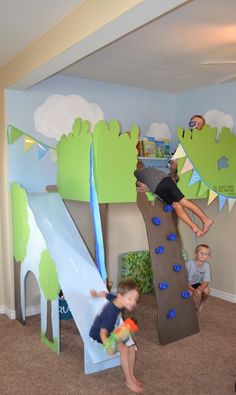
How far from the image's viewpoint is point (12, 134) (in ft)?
11.6

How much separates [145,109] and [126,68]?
93cm

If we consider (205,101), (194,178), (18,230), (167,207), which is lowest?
(18,230)

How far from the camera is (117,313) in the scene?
250 cm

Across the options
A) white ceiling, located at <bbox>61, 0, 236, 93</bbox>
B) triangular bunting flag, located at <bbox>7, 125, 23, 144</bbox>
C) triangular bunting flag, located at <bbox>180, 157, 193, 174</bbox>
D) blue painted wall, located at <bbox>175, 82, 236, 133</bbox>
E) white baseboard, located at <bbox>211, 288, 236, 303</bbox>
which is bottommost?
white baseboard, located at <bbox>211, 288, 236, 303</bbox>

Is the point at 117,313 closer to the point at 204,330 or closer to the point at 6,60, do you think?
the point at 204,330

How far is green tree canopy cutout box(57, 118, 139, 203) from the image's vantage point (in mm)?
2894

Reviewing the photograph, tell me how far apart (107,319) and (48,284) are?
759 mm

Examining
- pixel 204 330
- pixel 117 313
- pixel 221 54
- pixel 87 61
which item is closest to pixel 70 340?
pixel 117 313

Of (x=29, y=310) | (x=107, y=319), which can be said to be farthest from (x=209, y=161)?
(x=29, y=310)

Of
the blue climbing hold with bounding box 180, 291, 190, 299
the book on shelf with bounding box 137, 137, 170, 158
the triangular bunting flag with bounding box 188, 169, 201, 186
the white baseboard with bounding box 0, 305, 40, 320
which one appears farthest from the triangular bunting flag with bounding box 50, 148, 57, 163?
the blue climbing hold with bounding box 180, 291, 190, 299

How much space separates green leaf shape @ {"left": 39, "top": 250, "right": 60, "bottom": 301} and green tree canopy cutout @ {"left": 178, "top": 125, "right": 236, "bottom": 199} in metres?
1.30

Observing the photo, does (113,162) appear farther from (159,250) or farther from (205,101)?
(205,101)

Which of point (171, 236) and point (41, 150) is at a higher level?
point (41, 150)

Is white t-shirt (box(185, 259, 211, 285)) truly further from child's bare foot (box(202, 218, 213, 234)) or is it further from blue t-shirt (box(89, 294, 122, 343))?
blue t-shirt (box(89, 294, 122, 343))
